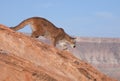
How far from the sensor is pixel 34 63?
41.7ft

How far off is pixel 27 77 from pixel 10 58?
0.94 metres

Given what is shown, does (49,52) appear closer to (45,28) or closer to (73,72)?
(73,72)

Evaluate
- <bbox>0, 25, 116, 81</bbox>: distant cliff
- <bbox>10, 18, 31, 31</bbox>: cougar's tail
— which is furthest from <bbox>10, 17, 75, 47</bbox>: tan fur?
<bbox>0, 25, 116, 81</bbox>: distant cliff

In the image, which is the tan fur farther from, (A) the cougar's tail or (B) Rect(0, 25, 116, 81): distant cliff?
(B) Rect(0, 25, 116, 81): distant cliff

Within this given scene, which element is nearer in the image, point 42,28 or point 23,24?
point 23,24

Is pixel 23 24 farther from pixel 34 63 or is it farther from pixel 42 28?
pixel 34 63

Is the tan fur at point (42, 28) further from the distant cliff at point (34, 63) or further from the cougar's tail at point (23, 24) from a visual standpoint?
the distant cliff at point (34, 63)

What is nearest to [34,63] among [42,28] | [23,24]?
[23,24]

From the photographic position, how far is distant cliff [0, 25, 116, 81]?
1137 centimetres

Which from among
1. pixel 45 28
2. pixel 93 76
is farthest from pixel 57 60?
pixel 45 28

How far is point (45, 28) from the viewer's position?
65.7 ft

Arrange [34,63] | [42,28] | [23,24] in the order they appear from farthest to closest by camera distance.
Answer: [42,28] → [23,24] → [34,63]

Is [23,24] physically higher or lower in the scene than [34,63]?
higher

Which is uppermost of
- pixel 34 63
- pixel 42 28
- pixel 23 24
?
pixel 23 24
